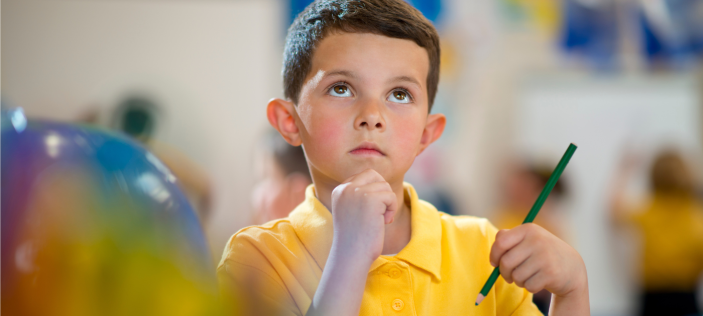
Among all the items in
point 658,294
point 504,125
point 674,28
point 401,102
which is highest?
point 674,28

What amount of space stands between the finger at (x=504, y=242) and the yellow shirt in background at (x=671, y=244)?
99.8 inches

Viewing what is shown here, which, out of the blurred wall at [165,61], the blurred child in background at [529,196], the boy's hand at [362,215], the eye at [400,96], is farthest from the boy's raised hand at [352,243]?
the blurred wall at [165,61]

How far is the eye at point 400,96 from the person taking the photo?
0.56 metres

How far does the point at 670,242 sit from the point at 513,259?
262 cm

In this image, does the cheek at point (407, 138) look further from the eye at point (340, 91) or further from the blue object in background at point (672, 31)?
the blue object in background at point (672, 31)

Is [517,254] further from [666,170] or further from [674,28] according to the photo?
[674,28]

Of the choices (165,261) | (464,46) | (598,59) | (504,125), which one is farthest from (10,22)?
(598,59)

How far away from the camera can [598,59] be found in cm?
334

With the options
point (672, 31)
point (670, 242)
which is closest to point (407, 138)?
point (670, 242)

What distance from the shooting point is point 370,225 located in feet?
1.58

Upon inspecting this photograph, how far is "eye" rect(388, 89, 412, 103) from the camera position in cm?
56

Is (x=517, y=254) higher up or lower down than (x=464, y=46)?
lower down

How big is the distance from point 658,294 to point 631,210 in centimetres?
64

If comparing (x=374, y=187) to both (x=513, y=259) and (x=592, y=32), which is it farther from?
(x=592, y=32)
